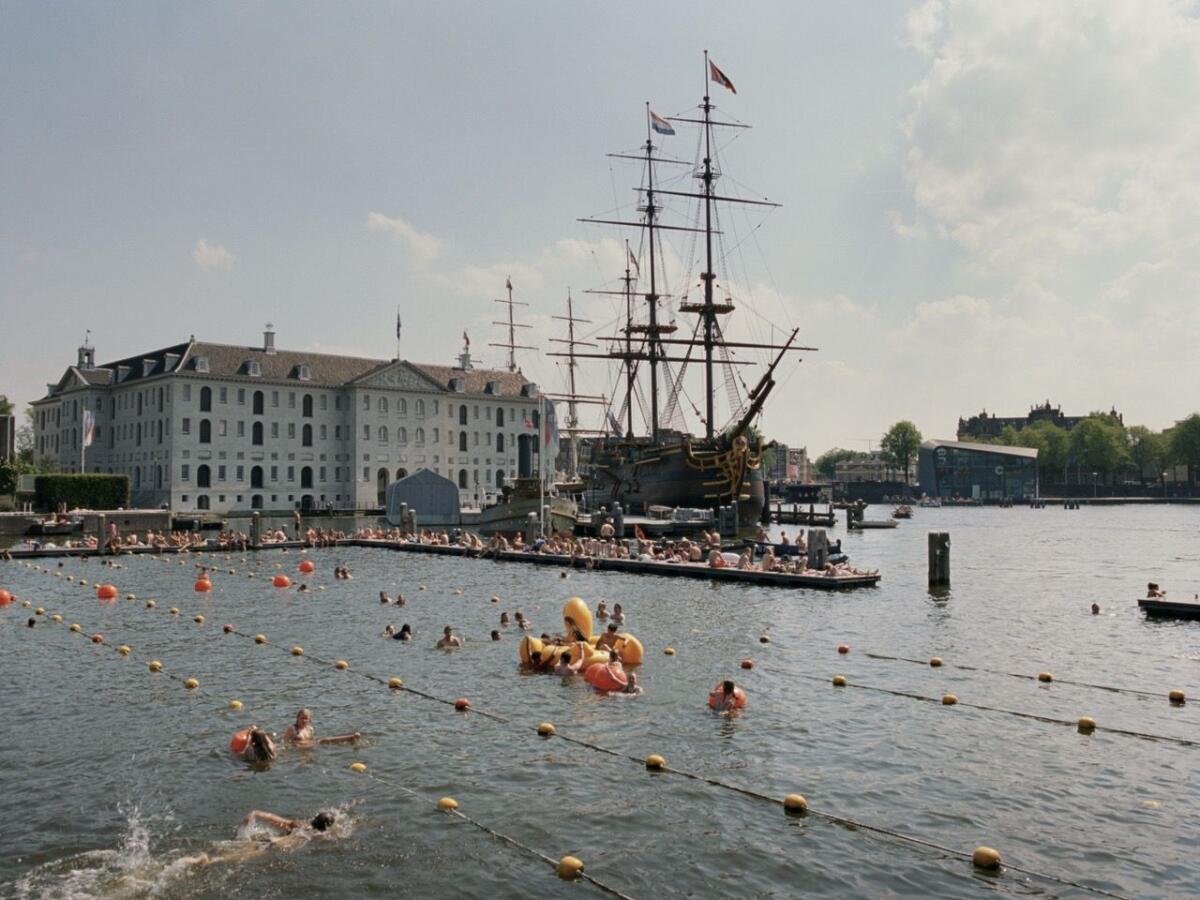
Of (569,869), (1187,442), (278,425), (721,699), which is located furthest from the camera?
(1187,442)

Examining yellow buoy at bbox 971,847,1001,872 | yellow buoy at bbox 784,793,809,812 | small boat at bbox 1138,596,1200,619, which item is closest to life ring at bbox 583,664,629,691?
yellow buoy at bbox 784,793,809,812

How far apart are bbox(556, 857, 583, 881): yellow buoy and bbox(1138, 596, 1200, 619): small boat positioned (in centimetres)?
3014

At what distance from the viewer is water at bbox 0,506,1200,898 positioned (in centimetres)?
1288

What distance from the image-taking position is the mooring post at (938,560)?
4497 centimetres

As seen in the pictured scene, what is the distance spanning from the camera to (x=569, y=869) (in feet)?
41.7

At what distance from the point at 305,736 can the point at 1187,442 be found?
8445 inches

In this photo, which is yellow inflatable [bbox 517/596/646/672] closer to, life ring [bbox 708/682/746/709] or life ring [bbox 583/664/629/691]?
life ring [bbox 583/664/629/691]

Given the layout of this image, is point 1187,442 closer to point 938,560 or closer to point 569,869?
point 938,560

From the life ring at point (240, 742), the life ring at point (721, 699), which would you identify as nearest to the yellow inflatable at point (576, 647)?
the life ring at point (721, 699)

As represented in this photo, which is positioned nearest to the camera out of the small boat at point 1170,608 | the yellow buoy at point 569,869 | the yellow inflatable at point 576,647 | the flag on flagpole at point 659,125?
the yellow buoy at point 569,869

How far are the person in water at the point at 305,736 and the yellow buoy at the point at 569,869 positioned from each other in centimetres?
706

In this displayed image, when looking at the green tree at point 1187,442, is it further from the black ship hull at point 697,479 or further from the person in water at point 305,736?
the person in water at point 305,736

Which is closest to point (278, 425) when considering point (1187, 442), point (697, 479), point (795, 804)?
point (697, 479)

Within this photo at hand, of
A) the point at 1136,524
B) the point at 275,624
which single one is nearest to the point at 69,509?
the point at 275,624
